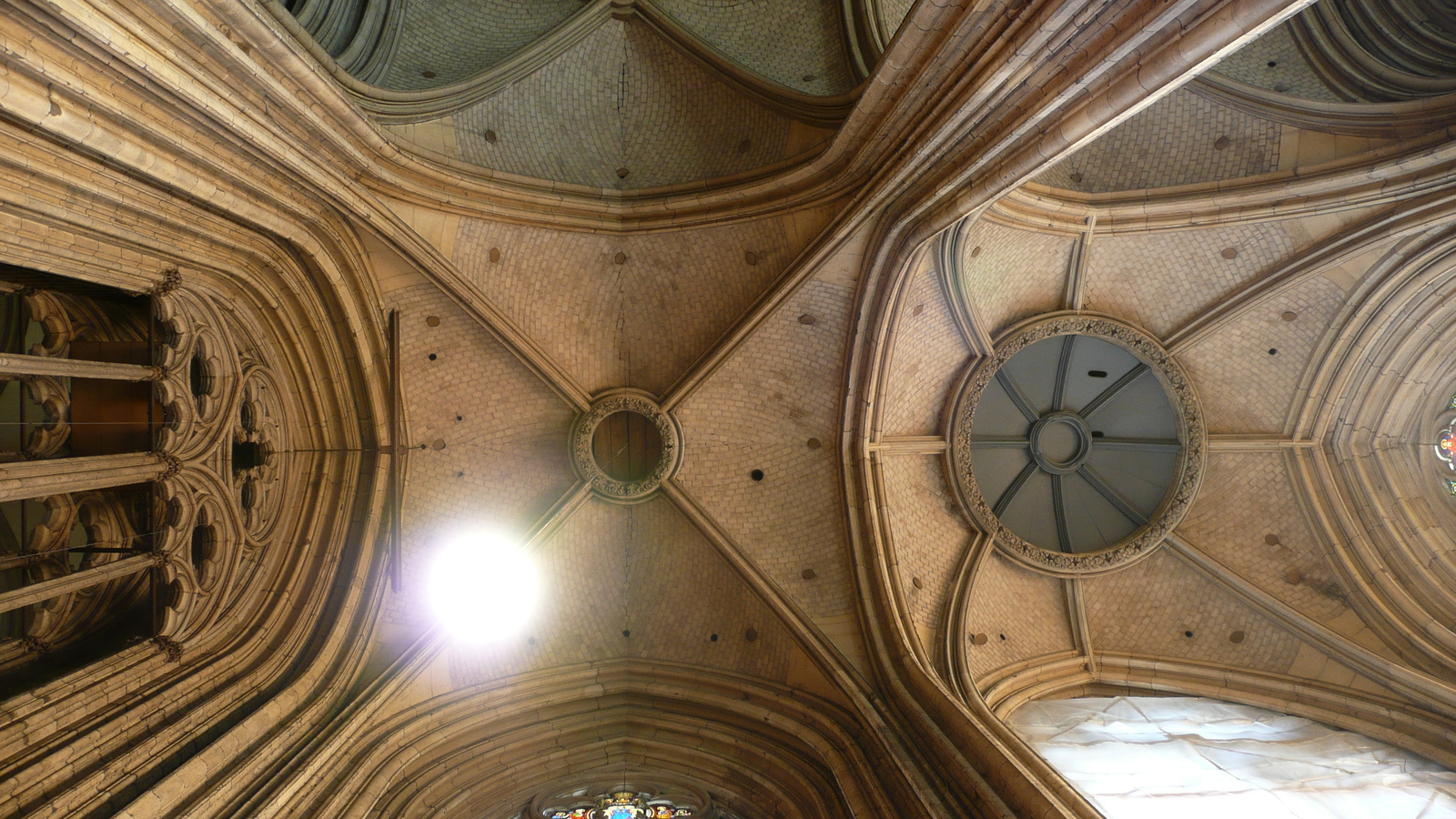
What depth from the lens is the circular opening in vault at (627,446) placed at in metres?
11.0

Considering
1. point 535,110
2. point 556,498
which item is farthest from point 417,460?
point 535,110

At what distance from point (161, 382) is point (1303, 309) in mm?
12664

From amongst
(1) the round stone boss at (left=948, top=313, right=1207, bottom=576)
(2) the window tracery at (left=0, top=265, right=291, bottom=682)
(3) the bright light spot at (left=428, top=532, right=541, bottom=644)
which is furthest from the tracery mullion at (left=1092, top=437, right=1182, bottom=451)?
(2) the window tracery at (left=0, top=265, right=291, bottom=682)

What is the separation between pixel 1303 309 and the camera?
9758mm

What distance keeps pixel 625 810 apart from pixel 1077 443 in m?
8.05

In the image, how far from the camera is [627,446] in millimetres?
11102

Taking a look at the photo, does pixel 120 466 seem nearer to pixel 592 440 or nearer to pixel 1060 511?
pixel 592 440

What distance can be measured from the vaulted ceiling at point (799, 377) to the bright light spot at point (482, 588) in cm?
20

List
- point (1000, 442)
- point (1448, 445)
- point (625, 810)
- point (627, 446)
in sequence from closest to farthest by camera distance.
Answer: point (625, 810)
point (1448, 445)
point (627, 446)
point (1000, 442)

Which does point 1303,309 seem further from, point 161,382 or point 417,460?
point 161,382

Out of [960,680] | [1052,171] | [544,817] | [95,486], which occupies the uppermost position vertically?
[1052,171]

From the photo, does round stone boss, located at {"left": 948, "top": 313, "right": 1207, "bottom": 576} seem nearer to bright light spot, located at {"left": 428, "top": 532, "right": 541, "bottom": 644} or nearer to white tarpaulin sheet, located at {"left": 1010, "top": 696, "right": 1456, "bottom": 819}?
white tarpaulin sheet, located at {"left": 1010, "top": 696, "right": 1456, "bottom": 819}

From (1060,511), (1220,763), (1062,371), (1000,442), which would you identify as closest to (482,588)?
(1000,442)

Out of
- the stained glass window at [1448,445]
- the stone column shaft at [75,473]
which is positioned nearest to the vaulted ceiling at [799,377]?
the stained glass window at [1448,445]
